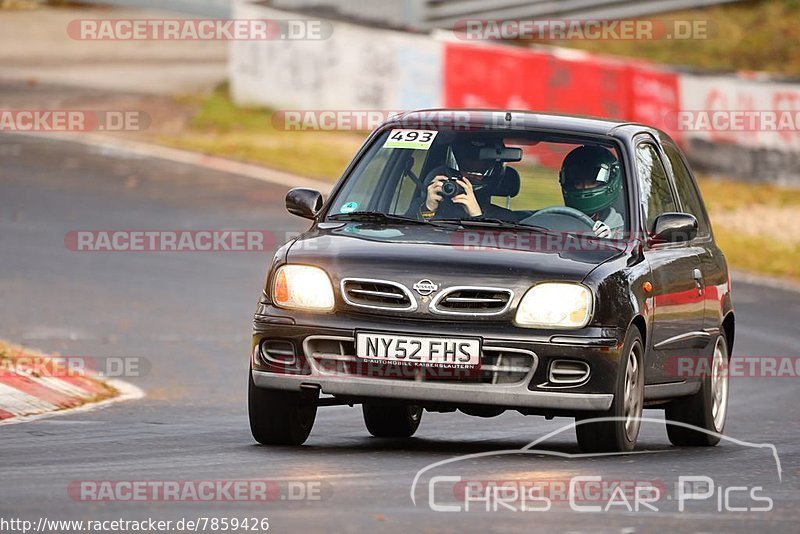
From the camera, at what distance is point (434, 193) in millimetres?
9523

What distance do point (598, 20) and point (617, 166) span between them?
91.1 ft

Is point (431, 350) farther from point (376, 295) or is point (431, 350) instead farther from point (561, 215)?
point (561, 215)

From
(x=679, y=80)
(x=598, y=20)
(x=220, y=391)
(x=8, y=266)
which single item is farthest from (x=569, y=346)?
(x=598, y=20)

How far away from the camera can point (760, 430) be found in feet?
36.7

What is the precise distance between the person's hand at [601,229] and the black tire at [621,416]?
63cm

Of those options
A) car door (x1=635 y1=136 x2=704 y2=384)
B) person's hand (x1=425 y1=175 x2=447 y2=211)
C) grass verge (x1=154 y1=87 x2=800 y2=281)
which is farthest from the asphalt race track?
grass verge (x1=154 y1=87 x2=800 y2=281)

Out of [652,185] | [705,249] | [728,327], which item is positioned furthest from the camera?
[728,327]

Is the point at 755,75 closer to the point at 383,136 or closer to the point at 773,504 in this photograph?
the point at 383,136

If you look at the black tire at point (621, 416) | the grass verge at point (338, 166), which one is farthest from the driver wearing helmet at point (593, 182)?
the grass verge at point (338, 166)

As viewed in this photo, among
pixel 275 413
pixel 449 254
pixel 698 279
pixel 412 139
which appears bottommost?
pixel 275 413

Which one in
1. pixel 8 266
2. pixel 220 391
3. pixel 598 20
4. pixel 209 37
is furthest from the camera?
pixel 209 37

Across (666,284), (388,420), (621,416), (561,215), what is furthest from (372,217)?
(621,416)

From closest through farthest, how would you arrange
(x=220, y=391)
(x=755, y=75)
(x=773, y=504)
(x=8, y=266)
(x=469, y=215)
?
(x=773, y=504) < (x=469, y=215) < (x=220, y=391) < (x=8, y=266) < (x=755, y=75)

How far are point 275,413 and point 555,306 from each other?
4.85 ft
